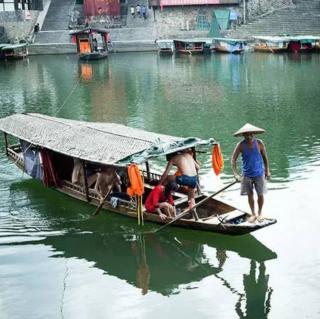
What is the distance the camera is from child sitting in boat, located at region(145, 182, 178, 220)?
31.7 ft

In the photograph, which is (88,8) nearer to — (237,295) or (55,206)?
(55,206)

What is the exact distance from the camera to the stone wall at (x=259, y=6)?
160 feet

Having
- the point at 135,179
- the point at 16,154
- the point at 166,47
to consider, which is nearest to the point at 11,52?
the point at 166,47

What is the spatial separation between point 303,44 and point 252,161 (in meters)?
34.6

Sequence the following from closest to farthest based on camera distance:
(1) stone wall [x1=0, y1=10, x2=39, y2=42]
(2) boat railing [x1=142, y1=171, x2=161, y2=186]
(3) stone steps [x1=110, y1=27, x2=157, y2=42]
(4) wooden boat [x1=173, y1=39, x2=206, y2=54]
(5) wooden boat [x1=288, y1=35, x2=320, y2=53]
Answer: (2) boat railing [x1=142, y1=171, x2=161, y2=186], (5) wooden boat [x1=288, y1=35, x2=320, y2=53], (4) wooden boat [x1=173, y1=39, x2=206, y2=54], (3) stone steps [x1=110, y1=27, x2=157, y2=42], (1) stone wall [x1=0, y1=10, x2=39, y2=42]

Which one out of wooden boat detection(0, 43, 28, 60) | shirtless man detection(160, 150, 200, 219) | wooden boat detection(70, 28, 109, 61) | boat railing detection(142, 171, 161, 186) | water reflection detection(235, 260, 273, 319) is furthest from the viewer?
wooden boat detection(0, 43, 28, 60)

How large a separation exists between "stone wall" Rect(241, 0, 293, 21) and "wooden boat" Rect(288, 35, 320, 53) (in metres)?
7.78

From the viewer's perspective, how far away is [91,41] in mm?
44656

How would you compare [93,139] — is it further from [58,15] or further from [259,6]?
[58,15]

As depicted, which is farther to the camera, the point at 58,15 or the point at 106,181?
the point at 58,15

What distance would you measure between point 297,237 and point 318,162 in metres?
4.65

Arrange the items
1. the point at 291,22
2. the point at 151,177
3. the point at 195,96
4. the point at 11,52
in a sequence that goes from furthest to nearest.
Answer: the point at 11,52 < the point at 291,22 < the point at 195,96 < the point at 151,177

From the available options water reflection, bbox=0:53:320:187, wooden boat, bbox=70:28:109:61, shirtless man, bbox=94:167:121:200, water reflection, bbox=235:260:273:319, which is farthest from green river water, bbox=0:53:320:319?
wooden boat, bbox=70:28:109:61

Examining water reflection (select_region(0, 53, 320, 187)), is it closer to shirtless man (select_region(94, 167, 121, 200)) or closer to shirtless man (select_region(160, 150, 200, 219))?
shirtless man (select_region(160, 150, 200, 219))
